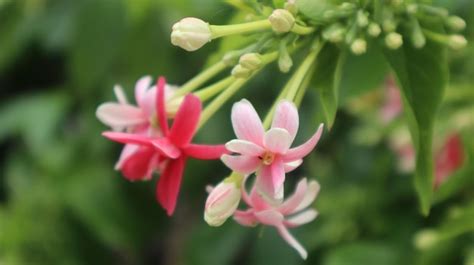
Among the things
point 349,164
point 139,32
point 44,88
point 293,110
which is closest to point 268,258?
point 349,164

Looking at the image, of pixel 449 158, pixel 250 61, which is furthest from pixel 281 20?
pixel 449 158

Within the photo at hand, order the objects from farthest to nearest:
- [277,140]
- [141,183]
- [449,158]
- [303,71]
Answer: [141,183], [449,158], [303,71], [277,140]

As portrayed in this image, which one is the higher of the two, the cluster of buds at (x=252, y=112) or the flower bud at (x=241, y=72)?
the flower bud at (x=241, y=72)

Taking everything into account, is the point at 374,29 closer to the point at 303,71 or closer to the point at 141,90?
the point at 303,71

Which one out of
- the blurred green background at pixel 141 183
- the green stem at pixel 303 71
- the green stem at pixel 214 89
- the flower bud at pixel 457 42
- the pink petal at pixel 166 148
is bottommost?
the blurred green background at pixel 141 183

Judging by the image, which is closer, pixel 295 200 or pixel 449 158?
pixel 295 200

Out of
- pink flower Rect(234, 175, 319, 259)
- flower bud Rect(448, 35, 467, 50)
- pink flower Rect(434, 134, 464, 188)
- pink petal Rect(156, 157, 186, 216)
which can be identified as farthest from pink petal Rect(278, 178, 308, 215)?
pink flower Rect(434, 134, 464, 188)

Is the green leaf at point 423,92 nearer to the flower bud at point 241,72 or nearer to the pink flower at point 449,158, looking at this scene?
the flower bud at point 241,72

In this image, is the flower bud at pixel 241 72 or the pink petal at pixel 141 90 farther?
the pink petal at pixel 141 90

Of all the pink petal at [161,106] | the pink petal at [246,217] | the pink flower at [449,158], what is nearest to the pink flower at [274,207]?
the pink petal at [246,217]
